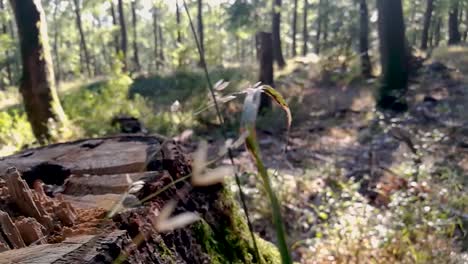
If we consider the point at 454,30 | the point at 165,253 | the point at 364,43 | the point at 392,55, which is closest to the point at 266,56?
the point at 392,55

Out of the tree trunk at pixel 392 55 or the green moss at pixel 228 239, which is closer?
the green moss at pixel 228 239

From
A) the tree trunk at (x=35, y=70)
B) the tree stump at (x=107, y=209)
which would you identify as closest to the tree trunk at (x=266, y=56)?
the tree trunk at (x=35, y=70)

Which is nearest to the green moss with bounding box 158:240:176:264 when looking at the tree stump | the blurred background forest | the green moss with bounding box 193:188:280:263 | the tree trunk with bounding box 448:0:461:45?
the tree stump

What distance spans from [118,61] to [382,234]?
7.45 m

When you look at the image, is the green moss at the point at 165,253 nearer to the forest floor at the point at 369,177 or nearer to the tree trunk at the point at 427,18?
the forest floor at the point at 369,177

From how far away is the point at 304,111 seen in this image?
10.4 metres

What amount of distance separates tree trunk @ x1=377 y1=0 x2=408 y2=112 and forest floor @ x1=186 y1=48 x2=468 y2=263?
46 cm

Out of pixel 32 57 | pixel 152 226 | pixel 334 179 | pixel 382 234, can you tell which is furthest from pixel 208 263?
pixel 32 57

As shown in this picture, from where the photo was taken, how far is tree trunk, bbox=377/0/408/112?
969 centimetres

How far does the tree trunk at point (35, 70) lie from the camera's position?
6.83 m

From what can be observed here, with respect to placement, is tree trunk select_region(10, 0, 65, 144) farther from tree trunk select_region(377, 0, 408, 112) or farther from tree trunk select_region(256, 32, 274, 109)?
tree trunk select_region(377, 0, 408, 112)

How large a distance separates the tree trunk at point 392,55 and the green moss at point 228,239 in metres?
7.98

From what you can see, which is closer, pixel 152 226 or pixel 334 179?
pixel 152 226

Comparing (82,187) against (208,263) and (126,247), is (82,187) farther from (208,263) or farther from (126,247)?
(126,247)
